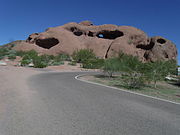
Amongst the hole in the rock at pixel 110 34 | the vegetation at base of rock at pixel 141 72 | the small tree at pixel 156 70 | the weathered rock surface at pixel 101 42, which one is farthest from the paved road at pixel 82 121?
the hole in the rock at pixel 110 34

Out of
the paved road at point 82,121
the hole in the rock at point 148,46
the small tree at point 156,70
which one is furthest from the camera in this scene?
the hole in the rock at point 148,46

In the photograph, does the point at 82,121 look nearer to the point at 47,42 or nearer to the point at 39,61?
the point at 39,61

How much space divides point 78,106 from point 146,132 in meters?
2.63

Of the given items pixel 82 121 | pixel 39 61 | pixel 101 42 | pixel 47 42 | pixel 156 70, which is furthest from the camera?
pixel 47 42

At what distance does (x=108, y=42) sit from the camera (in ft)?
246

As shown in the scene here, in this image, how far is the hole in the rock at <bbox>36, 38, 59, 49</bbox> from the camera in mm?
77725

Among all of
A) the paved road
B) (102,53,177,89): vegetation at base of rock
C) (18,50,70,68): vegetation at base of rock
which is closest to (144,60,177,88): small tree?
(102,53,177,89): vegetation at base of rock

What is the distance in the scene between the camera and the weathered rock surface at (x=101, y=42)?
196 feet

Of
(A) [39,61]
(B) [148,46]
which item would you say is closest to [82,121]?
(A) [39,61]

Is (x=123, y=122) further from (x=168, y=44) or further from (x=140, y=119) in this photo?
→ (x=168, y=44)

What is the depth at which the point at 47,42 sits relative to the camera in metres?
79.2

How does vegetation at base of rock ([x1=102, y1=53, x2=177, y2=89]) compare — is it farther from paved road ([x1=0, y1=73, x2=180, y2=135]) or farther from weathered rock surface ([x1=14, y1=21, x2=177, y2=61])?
weathered rock surface ([x1=14, y1=21, x2=177, y2=61])

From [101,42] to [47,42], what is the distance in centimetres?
3049

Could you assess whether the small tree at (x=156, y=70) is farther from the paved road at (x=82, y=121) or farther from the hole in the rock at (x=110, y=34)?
→ the hole in the rock at (x=110, y=34)
